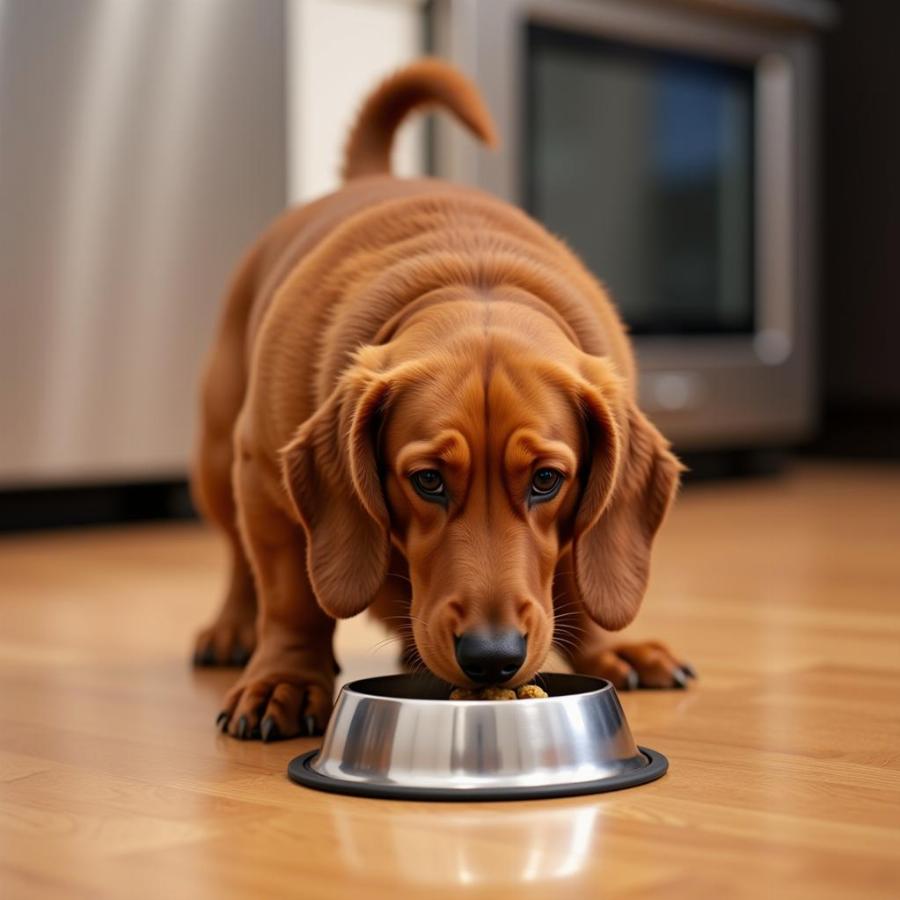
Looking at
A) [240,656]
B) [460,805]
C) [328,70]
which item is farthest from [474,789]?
[328,70]

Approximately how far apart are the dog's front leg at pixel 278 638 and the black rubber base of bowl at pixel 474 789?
28cm

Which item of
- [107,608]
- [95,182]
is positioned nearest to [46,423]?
[95,182]

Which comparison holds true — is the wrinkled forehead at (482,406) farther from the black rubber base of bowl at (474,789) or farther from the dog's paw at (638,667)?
the dog's paw at (638,667)

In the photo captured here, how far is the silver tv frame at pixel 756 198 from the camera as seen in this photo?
16.6 feet

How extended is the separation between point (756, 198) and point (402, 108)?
3265 millimetres

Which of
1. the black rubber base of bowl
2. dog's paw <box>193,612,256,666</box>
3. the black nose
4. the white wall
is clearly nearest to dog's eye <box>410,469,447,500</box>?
the black nose

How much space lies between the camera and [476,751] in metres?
→ 1.64

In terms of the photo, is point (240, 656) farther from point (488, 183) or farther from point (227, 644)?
point (488, 183)

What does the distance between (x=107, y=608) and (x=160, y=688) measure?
82cm

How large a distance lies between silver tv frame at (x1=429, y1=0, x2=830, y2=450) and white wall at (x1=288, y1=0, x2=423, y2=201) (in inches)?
14.9

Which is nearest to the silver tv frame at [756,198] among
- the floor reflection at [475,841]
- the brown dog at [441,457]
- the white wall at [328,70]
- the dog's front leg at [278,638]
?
the white wall at [328,70]

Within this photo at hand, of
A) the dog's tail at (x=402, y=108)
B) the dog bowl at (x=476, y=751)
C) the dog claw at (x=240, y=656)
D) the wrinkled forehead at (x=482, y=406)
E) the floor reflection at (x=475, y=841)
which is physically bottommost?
the dog claw at (x=240, y=656)

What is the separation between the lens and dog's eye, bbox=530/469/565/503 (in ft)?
5.97

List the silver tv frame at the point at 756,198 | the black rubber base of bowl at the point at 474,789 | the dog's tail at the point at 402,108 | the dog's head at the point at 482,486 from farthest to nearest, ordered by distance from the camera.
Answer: the silver tv frame at the point at 756,198, the dog's tail at the point at 402,108, the dog's head at the point at 482,486, the black rubber base of bowl at the point at 474,789
